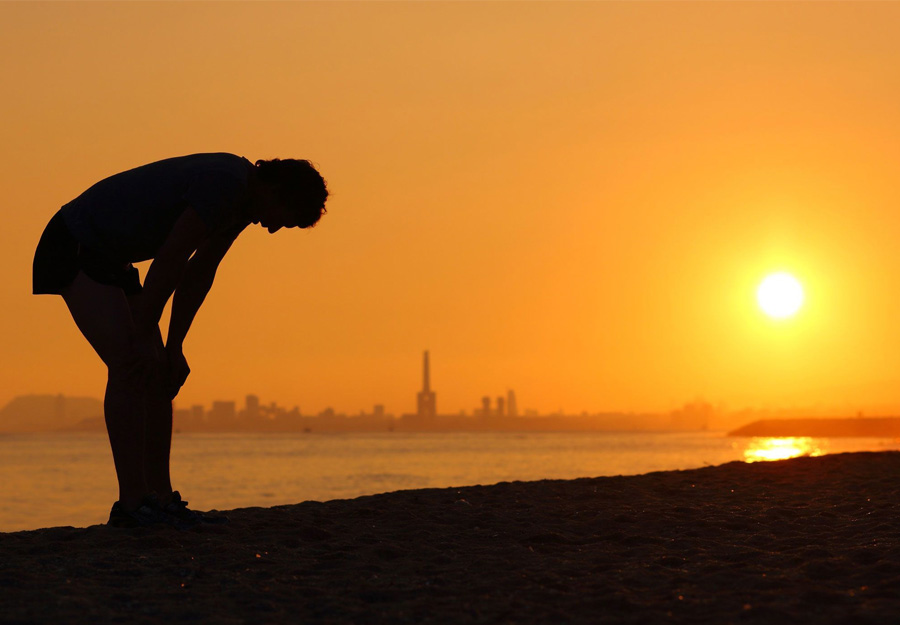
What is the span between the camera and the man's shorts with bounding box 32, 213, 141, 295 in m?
4.54

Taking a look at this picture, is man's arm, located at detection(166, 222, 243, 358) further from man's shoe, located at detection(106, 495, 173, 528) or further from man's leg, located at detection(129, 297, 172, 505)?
man's shoe, located at detection(106, 495, 173, 528)

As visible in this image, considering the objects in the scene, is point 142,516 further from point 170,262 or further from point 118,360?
point 170,262

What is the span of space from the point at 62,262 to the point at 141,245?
38 cm

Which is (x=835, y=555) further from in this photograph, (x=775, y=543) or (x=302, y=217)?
(x=302, y=217)

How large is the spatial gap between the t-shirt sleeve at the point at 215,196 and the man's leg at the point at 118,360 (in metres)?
0.62

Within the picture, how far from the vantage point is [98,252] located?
14.9 feet

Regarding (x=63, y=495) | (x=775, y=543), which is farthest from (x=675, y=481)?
(x=63, y=495)

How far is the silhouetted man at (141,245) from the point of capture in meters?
4.39

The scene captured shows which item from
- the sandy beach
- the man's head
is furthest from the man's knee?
the man's head

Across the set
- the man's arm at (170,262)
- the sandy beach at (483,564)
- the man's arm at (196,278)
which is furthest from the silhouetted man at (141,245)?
the sandy beach at (483,564)

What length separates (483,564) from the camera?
406 cm

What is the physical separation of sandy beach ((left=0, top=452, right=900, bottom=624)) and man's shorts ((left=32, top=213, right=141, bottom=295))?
4.04 feet

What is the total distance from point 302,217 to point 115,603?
78.7 inches

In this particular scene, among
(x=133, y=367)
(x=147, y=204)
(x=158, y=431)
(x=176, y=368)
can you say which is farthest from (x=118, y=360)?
(x=147, y=204)
